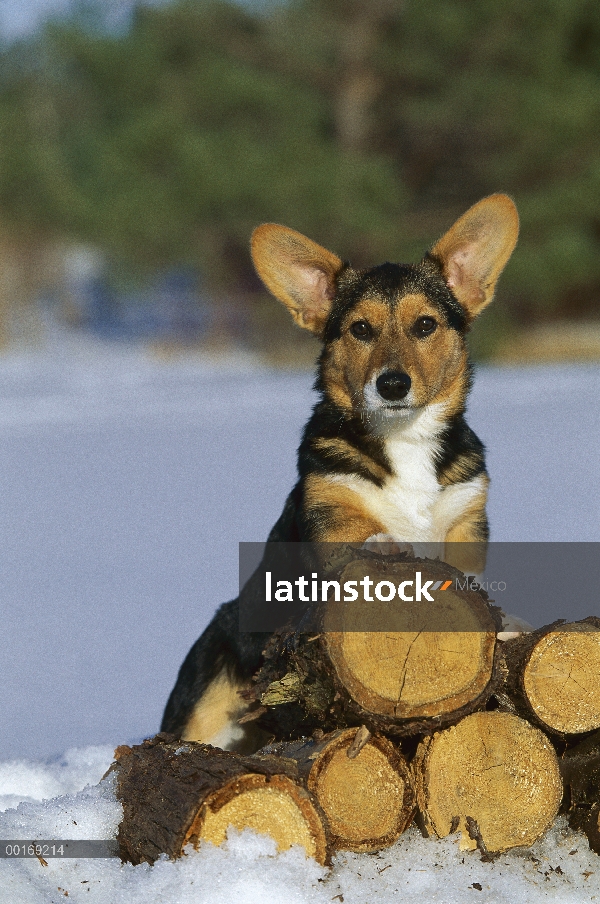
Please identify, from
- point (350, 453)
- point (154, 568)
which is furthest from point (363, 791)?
point (154, 568)

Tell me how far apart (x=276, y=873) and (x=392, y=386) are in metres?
1.50

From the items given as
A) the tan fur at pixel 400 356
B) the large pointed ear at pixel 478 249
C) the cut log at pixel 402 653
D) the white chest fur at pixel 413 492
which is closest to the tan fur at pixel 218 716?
the white chest fur at pixel 413 492

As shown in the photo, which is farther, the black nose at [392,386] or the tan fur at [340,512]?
the black nose at [392,386]

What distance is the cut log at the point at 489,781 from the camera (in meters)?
2.41

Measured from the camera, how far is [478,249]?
11.3 ft

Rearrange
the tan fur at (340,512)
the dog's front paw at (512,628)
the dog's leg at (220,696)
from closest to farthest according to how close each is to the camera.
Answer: the dog's front paw at (512,628), the tan fur at (340,512), the dog's leg at (220,696)

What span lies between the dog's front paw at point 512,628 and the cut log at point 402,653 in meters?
0.29

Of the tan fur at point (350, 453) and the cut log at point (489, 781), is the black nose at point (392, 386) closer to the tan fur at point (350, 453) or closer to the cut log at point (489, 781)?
the tan fur at point (350, 453)

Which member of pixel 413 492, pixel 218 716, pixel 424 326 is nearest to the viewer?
pixel 413 492

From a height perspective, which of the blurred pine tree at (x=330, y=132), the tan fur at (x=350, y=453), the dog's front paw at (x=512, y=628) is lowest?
the dog's front paw at (x=512, y=628)

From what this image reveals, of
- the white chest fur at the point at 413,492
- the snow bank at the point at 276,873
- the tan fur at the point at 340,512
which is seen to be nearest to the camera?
the snow bank at the point at 276,873

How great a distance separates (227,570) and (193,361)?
18.7m

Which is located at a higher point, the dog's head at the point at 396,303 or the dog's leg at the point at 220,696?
the dog's head at the point at 396,303

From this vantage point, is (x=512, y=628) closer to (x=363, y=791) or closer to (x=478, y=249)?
(x=363, y=791)
